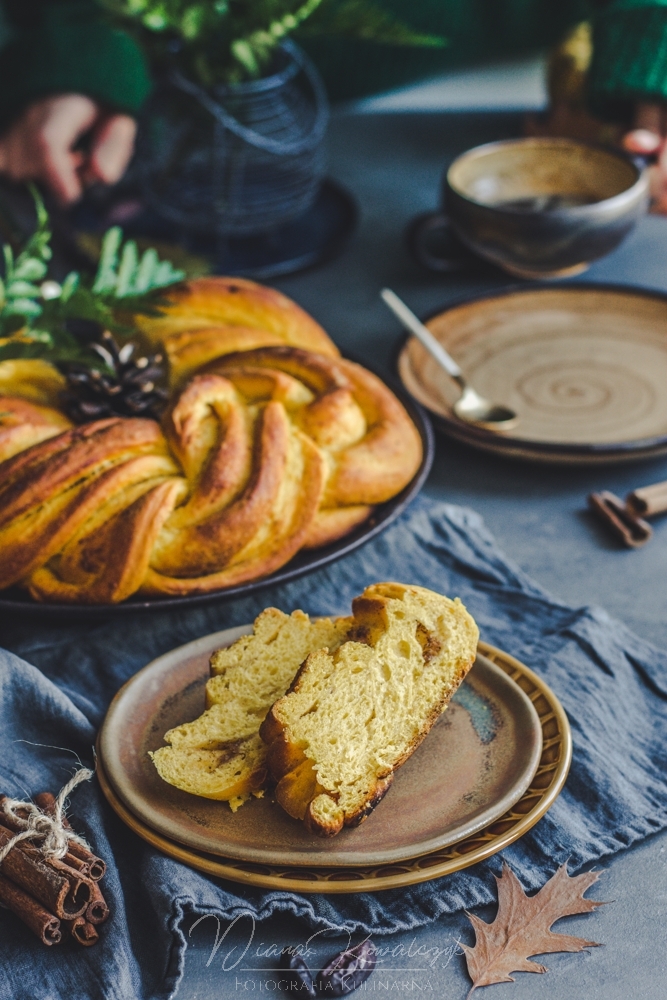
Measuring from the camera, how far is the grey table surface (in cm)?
84

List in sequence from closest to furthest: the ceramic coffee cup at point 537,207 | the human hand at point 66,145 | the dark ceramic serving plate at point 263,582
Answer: the dark ceramic serving plate at point 263,582 → the ceramic coffee cup at point 537,207 → the human hand at point 66,145

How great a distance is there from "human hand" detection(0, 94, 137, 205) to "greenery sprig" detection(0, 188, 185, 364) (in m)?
0.58

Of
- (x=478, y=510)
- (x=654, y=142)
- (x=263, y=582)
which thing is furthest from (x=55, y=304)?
(x=654, y=142)

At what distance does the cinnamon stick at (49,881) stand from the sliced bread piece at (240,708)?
0.12 metres

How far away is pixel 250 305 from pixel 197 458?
0.35 m

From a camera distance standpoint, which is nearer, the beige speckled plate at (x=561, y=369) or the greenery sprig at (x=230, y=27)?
the beige speckled plate at (x=561, y=369)

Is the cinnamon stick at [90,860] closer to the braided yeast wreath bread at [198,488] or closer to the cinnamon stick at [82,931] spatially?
the cinnamon stick at [82,931]

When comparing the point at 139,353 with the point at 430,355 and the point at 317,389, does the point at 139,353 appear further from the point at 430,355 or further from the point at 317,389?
the point at 430,355

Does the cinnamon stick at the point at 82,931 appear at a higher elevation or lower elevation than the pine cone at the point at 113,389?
lower

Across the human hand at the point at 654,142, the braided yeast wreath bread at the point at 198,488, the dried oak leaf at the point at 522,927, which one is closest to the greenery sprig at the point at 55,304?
the braided yeast wreath bread at the point at 198,488

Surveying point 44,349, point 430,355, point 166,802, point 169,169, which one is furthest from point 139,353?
point 166,802

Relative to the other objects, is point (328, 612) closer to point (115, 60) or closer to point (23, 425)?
point (23, 425)

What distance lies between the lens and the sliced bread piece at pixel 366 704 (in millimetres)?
911

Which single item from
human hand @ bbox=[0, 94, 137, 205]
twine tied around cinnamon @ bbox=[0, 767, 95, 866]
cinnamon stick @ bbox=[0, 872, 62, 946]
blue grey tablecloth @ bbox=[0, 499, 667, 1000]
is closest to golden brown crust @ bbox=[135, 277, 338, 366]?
blue grey tablecloth @ bbox=[0, 499, 667, 1000]
